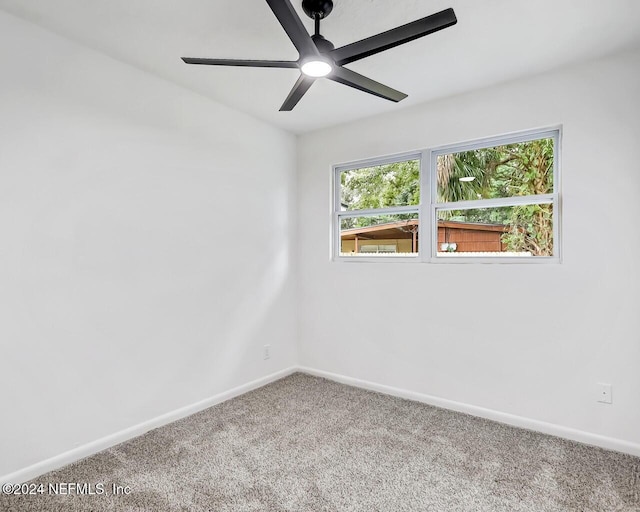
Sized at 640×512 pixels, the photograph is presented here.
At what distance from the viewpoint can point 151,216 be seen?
2582 millimetres

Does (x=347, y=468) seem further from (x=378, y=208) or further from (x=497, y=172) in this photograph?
(x=497, y=172)

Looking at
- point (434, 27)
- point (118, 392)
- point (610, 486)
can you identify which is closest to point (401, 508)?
point (610, 486)

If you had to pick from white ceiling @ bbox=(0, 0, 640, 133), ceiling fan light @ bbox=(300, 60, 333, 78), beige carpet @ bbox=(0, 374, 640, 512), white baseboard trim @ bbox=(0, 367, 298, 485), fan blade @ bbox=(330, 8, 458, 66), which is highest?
white ceiling @ bbox=(0, 0, 640, 133)

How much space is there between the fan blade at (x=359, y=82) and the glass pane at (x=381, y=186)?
3.79 feet

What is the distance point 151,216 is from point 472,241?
2.29m

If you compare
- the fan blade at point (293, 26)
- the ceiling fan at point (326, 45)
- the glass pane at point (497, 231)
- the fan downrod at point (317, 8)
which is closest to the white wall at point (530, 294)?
the glass pane at point (497, 231)

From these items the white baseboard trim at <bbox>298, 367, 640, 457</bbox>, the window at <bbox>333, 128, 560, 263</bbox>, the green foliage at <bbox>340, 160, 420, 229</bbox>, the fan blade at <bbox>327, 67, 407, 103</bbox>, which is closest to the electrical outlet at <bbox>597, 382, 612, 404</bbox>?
the white baseboard trim at <bbox>298, 367, 640, 457</bbox>

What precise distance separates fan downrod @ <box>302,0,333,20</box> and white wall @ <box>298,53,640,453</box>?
1.43 m

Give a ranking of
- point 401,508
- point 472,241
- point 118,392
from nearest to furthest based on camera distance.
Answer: point 401,508 < point 118,392 < point 472,241

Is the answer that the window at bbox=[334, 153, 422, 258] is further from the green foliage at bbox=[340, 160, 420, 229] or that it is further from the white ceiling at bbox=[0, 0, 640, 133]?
the white ceiling at bbox=[0, 0, 640, 133]

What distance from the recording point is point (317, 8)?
180 centimetres

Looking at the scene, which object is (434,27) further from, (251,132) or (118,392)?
(118,392)

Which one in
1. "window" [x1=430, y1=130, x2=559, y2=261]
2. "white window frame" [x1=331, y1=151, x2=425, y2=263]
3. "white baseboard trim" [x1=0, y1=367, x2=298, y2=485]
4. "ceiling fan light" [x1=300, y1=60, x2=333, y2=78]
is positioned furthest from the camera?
"white window frame" [x1=331, y1=151, x2=425, y2=263]

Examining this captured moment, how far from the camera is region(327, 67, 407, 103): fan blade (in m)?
1.85
